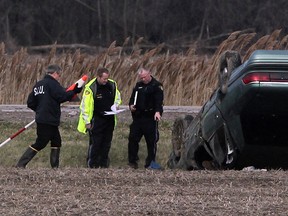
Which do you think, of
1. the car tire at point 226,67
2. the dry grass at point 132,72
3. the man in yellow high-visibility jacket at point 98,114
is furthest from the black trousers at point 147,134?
the dry grass at point 132,72

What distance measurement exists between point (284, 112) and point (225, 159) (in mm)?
1220

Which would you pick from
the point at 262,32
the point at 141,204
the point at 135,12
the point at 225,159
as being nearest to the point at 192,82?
the point at 225,159

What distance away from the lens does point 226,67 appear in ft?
40.5

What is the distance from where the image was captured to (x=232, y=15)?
144 feet

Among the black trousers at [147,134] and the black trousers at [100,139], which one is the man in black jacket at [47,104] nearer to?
the black trousers at [100,139]

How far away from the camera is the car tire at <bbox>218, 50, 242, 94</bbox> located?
11.9 meters

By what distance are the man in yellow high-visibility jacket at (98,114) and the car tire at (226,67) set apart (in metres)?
2.78

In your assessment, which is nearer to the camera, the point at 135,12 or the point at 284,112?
the point at 284,112

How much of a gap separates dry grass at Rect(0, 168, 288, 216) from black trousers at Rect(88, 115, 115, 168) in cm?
329

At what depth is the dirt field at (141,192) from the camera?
9.24 m

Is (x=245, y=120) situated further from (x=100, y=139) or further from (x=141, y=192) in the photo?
(x=100, y=139)

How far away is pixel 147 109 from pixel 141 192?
5.25 metres

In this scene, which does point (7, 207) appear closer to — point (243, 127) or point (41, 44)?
point (243, 127)

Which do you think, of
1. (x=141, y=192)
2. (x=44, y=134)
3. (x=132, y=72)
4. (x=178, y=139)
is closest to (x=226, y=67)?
Result: (x=178, y=139)
